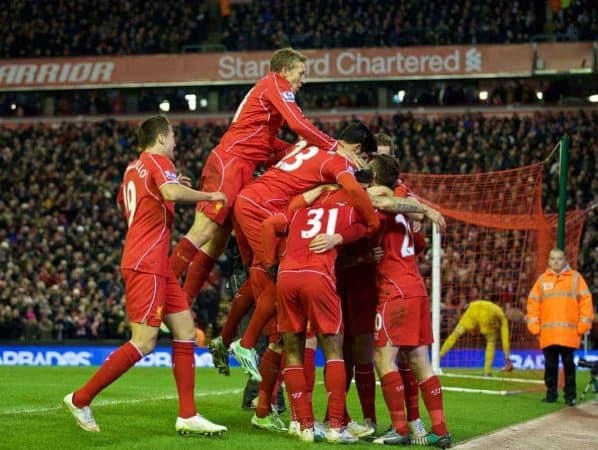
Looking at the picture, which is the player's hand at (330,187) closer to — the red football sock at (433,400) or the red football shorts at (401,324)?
the red football shorts at (401,324)

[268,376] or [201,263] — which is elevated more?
[201,263]

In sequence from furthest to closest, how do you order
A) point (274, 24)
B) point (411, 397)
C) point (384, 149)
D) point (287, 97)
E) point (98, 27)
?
point (98, 27) → point (274, 24) → point (384, 149) → point (287, 97) → point (411, 397)

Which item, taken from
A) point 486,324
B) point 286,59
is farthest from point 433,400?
point 486,324

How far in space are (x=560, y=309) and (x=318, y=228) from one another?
660cm

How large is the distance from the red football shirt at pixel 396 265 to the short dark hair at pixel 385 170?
0.16 m

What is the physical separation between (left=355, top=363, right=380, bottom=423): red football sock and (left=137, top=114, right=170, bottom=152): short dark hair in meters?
2.62

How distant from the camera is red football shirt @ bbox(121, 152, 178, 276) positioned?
781 centimetres

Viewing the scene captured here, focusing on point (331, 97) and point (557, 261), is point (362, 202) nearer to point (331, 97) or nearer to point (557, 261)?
point (557, 261)

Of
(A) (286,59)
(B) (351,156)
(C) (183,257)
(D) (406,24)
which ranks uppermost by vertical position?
(D) (406,24)

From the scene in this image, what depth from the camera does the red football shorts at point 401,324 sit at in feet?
26.7

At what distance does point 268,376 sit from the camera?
8.71m

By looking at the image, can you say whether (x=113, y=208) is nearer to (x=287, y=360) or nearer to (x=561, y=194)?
(x=561, y=194)

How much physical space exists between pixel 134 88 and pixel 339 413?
106ft

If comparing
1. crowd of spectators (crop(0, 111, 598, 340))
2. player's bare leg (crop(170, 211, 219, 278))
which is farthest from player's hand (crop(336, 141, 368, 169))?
crowd of spectators (crop(0, 111, 598, 340))
